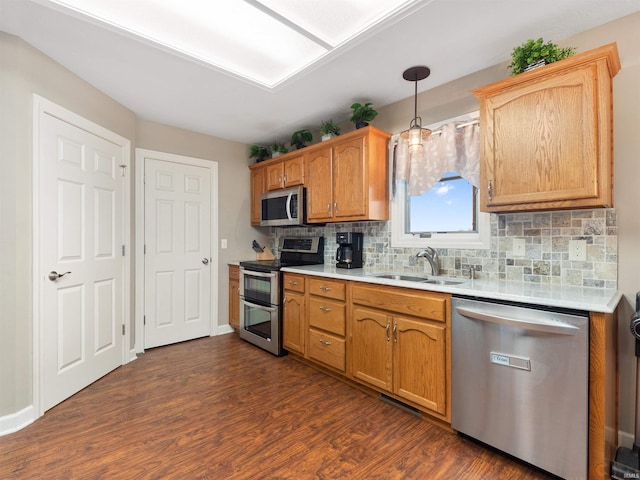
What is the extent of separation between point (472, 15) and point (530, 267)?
1581 millimetres

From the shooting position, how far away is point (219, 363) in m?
2.98

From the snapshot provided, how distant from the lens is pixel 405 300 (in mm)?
2086

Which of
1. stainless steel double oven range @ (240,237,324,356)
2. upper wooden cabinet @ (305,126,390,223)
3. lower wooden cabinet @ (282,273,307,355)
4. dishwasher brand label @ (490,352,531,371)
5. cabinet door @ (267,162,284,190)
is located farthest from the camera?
cabinet door @ (267,162,284,190)

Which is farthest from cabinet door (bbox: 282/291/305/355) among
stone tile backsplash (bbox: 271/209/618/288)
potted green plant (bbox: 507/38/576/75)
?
potted green plant (bbox: 507/38/576/75)

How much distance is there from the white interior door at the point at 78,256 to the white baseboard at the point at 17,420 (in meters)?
0.10

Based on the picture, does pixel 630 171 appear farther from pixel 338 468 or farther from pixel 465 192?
pixel 338 468

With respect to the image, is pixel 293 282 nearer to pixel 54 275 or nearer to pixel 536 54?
pixel 54 275

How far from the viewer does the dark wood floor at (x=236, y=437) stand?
1600 millimetres

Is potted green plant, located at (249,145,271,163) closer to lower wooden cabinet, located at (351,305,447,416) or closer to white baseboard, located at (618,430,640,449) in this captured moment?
lower wooden cabinet, located at (351,305,447,416)

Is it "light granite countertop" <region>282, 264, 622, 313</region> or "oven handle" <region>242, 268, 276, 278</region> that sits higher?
"light granite countertop" <region>282, 264, 622, 313</region>

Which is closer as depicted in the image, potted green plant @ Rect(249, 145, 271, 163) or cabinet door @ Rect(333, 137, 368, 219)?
cabinet door @ Rect(333, 137, 368, 219)

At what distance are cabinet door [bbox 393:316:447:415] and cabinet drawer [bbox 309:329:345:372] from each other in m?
0.51

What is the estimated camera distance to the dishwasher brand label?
1570mm

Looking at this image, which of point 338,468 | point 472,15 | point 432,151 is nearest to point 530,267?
point 432,151
